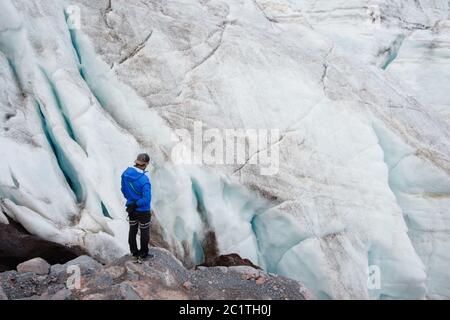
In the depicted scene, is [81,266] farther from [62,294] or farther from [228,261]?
[228,261]

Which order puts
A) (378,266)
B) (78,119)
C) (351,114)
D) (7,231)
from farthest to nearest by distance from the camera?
(351,114) → (378,266) → (78,119) → (7,231)

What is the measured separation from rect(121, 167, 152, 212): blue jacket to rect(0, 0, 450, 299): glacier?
158 centimetres

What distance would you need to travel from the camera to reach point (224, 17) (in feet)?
35.2

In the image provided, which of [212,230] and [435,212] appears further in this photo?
[435,212]

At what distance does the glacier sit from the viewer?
26.0 feet

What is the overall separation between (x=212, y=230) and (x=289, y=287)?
7.85 ft

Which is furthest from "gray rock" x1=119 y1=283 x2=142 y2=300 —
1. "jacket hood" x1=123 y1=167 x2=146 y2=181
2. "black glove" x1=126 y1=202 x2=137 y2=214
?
"jacket hood" x1=123 y1=167 x2=146 y2=181

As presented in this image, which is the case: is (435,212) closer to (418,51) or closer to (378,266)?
(378,266)

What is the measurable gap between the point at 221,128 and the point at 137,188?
11.9ft

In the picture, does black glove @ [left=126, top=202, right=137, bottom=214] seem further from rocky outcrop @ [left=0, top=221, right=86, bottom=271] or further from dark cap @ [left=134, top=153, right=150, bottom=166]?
rocky outcrop @ [left=0, top=221, right=86, bottom=271]

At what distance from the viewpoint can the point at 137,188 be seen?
6090mm

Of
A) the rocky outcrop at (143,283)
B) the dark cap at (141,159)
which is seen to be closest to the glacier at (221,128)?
the rocky outcrop at (143,283)

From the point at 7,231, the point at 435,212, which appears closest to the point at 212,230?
the point at 7,231

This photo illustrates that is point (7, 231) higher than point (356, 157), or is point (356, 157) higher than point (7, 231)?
point (356, 157)
